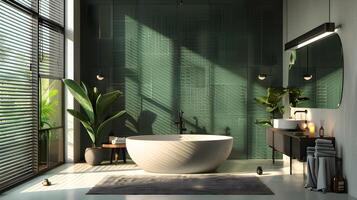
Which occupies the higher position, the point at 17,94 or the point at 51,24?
the point at 51,24

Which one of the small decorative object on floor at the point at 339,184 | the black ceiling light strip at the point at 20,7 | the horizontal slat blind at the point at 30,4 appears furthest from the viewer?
the horizontal slat blind at the point at 30,4

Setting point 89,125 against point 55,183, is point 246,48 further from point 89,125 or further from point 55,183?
point 55,183

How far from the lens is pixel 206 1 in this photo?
7930 mm

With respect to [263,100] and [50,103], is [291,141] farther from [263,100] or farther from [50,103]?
[50,103]

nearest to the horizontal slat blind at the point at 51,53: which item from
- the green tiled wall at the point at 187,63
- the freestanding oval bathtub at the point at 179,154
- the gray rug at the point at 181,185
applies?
the green tiled wall at the point at 187,63

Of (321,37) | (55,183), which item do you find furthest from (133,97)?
(321,37)

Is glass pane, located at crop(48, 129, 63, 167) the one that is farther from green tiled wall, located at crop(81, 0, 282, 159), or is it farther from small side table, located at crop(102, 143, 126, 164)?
green tiled wall, located at crop(81, 0, 282, 159)

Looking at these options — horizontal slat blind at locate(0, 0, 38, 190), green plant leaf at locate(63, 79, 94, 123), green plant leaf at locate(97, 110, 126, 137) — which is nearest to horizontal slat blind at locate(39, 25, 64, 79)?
green plant leaf at locate(63, 79, 94, 123)

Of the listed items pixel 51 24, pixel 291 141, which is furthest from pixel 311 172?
pixel 51 24

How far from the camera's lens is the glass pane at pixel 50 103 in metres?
6.68

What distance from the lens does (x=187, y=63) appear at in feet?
25.9

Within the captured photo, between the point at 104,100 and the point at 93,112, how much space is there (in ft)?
0.78

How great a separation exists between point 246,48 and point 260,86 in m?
0.65

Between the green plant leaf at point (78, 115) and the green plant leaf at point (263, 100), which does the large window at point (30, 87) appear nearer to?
the green plant leaf at point (78, 115)
